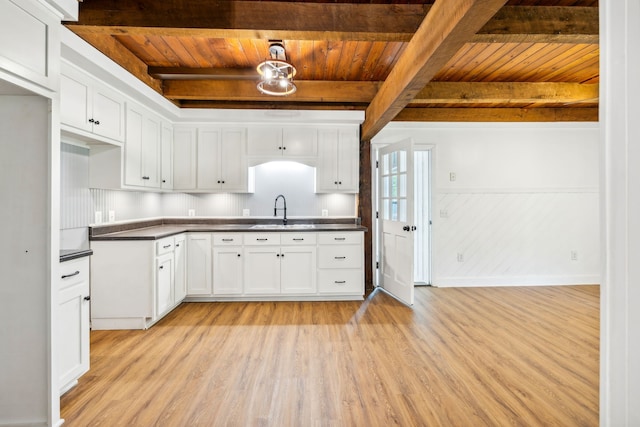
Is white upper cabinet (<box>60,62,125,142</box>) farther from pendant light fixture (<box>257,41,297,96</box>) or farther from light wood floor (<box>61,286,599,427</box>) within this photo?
light wood floor (<box>61,286,599,427</box>)

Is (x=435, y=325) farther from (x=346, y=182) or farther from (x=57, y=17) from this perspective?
(x=57, y=17)

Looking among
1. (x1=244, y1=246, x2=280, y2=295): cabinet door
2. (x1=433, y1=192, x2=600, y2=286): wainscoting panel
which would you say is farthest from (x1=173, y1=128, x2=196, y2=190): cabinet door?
(x1=433, y1=192, x2=600, y2=286): wainscoting panel

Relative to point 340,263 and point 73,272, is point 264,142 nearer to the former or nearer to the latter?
point 340,263

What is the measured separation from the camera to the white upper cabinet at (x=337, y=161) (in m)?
4.05

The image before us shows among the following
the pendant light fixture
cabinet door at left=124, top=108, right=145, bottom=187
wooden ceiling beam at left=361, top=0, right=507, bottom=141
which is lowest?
cabinet door at left=124, top=108, right=145, bottom=187

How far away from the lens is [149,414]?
5.77 feet

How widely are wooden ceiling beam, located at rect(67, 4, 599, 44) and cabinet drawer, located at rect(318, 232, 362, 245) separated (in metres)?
2.16

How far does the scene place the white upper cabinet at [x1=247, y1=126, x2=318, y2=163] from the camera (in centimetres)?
400

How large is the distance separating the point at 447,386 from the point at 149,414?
182cm

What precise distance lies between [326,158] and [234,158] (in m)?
1.20

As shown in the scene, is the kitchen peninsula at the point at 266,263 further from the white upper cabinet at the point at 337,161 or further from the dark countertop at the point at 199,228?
the white upper cabinet at the point at 337,161

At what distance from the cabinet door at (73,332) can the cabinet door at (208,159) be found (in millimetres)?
2140

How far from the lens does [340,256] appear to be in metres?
3.71

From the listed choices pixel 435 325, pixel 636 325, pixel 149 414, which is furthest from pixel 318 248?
pixel 636 325
